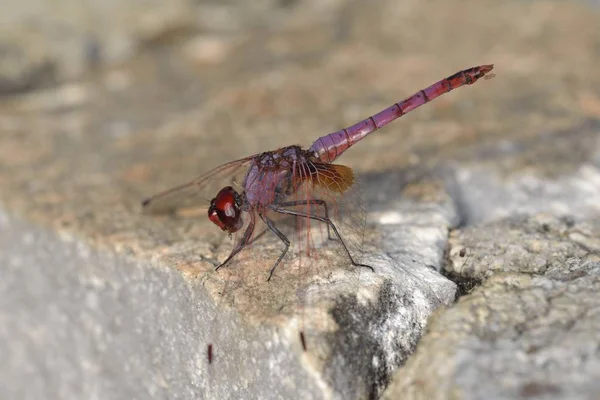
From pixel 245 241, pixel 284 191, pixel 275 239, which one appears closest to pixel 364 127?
pixel 284 191

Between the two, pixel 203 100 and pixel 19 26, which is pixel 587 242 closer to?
pixel 203 100

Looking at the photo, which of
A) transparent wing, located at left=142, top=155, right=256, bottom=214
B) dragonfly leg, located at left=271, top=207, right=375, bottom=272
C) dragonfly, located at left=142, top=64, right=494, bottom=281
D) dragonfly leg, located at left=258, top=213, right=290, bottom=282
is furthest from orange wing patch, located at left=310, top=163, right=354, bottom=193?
transparent wing, located at left=142, top=155, right=256, bottom=214

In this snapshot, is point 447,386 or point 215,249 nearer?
point 447,386

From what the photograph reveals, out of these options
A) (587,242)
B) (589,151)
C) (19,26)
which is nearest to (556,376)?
(587,242)

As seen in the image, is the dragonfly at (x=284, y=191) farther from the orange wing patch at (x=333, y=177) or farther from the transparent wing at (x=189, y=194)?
the transparent wing at (x=189, y=194)

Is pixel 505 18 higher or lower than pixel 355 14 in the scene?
lower

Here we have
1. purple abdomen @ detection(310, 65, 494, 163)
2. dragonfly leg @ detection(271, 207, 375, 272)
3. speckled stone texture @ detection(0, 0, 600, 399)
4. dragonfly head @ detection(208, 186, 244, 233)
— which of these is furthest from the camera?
purple abdomen @ detection(310, 65, 494, 163)

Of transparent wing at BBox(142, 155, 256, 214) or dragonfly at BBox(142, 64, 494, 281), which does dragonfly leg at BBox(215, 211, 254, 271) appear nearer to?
dragonfly at BBox(142, 64, 494, 281)

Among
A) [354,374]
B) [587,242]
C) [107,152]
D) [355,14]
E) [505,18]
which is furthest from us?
[355,14]
